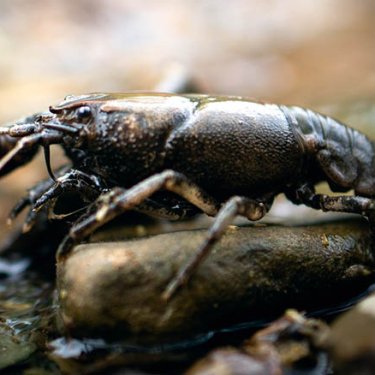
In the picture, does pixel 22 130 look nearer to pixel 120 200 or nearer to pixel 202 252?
pixel 120 200

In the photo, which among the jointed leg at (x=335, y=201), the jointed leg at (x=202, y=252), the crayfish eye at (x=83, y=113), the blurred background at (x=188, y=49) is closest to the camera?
the jointed leg at (x=202, y=252)

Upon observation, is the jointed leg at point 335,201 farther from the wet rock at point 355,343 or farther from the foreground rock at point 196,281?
the wet rock at point 355,343

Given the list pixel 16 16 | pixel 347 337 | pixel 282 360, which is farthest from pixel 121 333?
pixel 16 16

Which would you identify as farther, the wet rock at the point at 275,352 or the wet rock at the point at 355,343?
the wet rock at the point at 275,352

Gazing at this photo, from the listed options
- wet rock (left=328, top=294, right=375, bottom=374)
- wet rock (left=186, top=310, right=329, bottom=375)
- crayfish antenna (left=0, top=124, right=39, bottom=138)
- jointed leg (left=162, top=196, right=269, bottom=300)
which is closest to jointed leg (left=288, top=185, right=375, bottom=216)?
jointed leg (left=162, top=196, right=269, bottom=300)

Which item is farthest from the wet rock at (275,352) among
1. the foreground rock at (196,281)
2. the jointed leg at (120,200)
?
the jointed leg at (120,200)

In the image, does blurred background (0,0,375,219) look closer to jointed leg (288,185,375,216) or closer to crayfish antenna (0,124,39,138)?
crayfish antenna (0,124,39,138)

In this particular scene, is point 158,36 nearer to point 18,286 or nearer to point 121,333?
point 18,286
